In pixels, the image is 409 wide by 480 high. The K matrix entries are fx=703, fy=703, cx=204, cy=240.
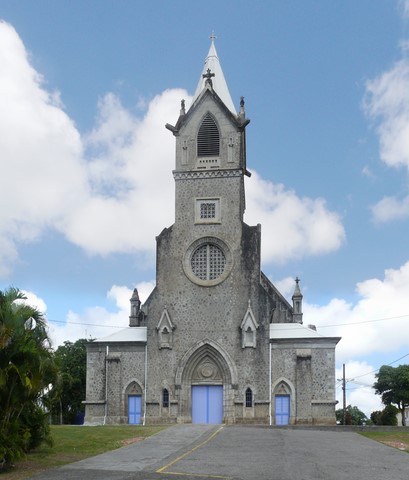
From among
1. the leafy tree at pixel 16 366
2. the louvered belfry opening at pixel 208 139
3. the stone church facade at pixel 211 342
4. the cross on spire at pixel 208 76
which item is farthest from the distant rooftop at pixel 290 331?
the leafy tree at pixel 16 366

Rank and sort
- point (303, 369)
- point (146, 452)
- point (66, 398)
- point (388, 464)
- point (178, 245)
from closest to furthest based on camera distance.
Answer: point (388, 464) < point (146, 452) < point (303, 369) < point (178, 245) < point (66, 398)

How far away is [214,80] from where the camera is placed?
4969 cm

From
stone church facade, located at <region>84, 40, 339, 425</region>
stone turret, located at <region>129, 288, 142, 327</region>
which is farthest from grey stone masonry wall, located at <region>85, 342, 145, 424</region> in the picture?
stone turret, located at <region>129, 288, 142, 327</region>

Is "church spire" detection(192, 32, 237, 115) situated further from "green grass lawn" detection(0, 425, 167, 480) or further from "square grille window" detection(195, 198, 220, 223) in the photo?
"green grass lawn" detection(0, 425, 167, 480)

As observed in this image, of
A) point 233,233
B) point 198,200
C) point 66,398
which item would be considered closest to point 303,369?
point 233,233

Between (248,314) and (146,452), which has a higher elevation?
(248,314)

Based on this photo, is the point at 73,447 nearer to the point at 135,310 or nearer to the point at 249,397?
the point at 249,397

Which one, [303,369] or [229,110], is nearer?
[303,369]

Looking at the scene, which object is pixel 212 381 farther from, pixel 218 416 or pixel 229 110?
pixel 229 110

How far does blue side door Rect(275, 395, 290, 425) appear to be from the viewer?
42.1 m

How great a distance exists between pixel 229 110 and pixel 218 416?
2002cm

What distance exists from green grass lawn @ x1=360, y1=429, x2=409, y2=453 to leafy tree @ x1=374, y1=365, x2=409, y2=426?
33854 mm

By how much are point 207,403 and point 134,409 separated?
4537 mm

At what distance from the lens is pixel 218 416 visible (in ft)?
141
